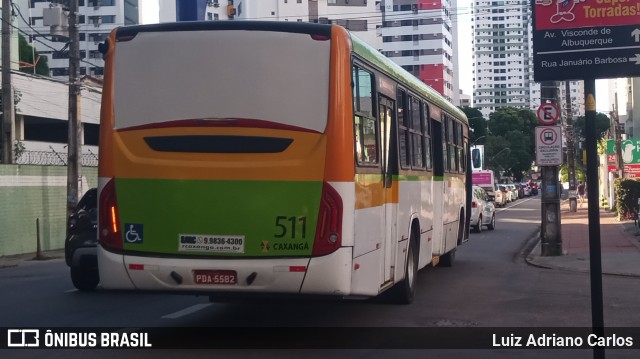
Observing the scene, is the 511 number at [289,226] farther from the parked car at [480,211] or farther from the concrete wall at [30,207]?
the parked car at [480,211]

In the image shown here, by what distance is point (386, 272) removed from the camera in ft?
33.0

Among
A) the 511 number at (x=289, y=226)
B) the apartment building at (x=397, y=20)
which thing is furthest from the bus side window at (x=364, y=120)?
the apartment building at (x=397, y=20)

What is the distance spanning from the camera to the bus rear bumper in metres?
8.18

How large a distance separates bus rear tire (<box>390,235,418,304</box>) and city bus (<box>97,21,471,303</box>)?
2.85 metres

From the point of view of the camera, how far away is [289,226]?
27.1 feet

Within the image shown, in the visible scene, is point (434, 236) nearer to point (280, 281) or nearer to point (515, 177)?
point (280, 281)

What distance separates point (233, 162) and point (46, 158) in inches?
1095

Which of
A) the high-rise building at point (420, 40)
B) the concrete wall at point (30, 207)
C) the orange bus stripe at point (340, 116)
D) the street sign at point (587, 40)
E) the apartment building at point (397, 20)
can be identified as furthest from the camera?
the high-rise building at point (420, 40)

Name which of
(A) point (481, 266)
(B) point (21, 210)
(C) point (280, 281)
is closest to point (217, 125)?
(C) point (280, 281)

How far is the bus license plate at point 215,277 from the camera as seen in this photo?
825 cm

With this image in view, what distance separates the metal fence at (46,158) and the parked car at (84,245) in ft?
56.4

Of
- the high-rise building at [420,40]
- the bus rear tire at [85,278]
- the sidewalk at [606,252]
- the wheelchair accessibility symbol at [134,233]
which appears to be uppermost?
the high-rise building at [420,40]

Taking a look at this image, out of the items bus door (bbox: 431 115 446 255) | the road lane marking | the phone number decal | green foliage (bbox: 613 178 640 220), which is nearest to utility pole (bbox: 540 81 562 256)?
bus door (bbox: 431 115 446 255)

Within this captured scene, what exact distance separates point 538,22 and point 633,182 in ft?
97.5
